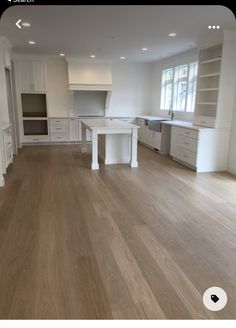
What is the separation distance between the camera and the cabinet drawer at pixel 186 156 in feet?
14.5

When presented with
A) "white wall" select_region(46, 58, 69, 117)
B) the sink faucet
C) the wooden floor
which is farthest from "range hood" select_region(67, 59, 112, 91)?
the wooden floor

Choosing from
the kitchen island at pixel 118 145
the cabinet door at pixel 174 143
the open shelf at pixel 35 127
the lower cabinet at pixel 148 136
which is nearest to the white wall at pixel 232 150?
the cabinet door at pixel 174 143

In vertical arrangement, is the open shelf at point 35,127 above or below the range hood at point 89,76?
below

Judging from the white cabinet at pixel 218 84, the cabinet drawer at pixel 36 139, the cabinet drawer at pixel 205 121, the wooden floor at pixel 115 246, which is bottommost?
the wooden floor at pixel 115 246

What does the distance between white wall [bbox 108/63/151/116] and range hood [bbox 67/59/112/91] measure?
0.58m

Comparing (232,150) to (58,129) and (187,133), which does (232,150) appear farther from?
(58,129)

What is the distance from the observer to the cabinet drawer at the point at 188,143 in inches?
172

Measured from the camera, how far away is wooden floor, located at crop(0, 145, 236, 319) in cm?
151

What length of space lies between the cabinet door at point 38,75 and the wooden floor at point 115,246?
341 cm

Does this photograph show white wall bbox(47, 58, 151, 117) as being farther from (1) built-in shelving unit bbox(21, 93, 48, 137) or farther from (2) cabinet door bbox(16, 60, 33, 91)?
(2) cabinet door bbox(16, 60, 33, 91)

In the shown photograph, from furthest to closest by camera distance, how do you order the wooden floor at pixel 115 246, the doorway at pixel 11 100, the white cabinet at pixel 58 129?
1. the white cabinet at pixel 58 129
2. the doorway at pixel 11 100
3. the wooden floor at pixel 115 246

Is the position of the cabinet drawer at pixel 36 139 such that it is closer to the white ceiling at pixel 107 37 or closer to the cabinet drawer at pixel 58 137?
the cabinet drawer at pixel 58 137

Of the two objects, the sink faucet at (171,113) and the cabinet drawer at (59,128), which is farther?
the cabinet drawer at (59,128)

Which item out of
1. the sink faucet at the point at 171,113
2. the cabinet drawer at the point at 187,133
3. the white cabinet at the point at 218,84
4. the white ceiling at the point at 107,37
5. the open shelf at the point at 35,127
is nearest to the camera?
the white ceiling at the point at 107,37
